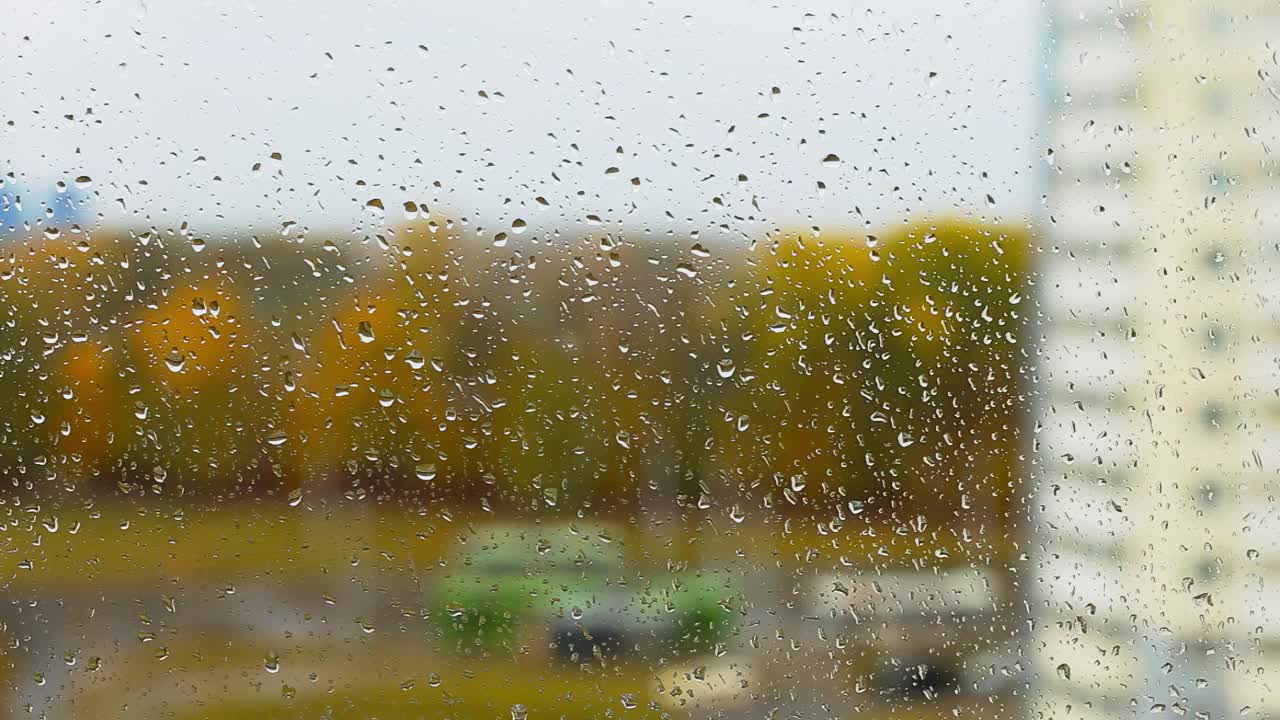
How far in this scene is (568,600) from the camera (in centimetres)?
78

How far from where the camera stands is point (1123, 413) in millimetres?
800

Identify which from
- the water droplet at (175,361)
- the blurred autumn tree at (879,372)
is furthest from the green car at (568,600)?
the water droplet at (175,361)

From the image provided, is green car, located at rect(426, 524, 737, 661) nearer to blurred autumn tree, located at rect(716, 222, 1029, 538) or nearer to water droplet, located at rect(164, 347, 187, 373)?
blurred autumn tree, located at rect(716, 222, 1029, 538)

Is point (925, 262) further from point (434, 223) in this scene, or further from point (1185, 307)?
point (434, 223)

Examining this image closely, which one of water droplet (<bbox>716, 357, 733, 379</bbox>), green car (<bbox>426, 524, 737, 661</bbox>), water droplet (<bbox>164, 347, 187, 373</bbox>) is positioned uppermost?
water droplet (<bbox>716, 357, 733, 379</bbox>)

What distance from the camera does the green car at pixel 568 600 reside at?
77 cm

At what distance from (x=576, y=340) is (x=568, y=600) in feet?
0.78

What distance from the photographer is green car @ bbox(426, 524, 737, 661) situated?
774mm

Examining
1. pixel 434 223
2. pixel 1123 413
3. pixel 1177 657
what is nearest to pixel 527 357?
pixel 434 223

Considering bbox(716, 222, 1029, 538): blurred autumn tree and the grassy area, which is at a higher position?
bbox(716, 222, 1029, 538): blurred autumn tree

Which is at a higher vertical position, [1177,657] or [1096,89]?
[1096,89]

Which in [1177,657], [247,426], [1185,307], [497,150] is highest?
[497,150]

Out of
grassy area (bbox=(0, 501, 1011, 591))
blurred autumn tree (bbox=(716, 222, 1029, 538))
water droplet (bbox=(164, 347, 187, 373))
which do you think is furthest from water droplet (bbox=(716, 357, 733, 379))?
water droplet (bbox=(164, 347, 187, 373))

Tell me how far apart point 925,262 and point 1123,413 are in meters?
0.24
